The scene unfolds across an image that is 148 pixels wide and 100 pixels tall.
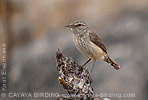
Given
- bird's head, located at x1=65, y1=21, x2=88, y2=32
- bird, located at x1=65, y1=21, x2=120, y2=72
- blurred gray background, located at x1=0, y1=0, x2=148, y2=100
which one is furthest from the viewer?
blurred gray background, located at x1=0, y1=0, x2=148, y2=100

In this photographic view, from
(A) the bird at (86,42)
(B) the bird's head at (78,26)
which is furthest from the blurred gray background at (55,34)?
(B) the bird's head at (78,26)

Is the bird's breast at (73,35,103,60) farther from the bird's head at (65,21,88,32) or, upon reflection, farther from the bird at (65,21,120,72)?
the bird's head at (65,21,88,32)

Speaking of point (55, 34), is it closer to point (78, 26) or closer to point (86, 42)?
point (86, 42)

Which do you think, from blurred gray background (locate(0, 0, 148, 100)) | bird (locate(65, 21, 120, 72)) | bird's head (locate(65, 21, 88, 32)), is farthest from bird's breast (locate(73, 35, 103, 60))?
blurred gray background (locate(0, 0, 148, 100))

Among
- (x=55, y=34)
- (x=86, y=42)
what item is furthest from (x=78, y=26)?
(x=55, y=34)

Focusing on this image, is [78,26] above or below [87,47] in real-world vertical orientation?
above

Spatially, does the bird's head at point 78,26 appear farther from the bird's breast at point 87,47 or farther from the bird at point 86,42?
the bird's breast at point 87,47

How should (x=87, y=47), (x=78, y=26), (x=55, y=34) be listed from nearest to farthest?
(x=78, y=26)
(x=87, y=47)
(x=55, y=34)

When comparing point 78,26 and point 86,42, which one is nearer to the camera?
point 78,26
